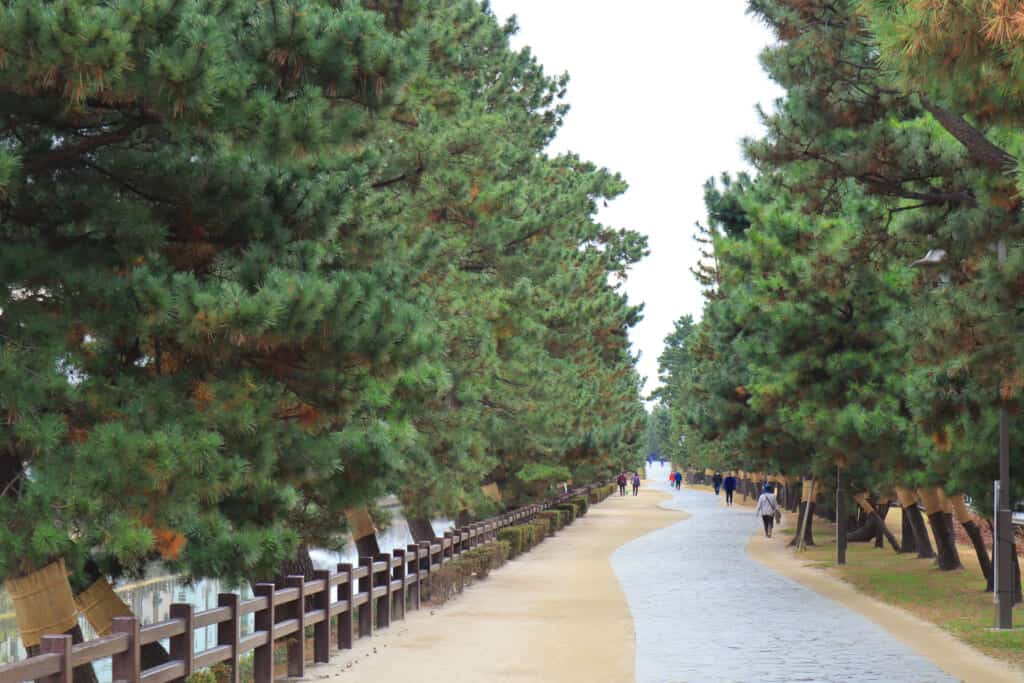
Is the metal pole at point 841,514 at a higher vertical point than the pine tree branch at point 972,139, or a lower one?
lower

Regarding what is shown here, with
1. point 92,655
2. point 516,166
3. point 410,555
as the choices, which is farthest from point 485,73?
point 92,655

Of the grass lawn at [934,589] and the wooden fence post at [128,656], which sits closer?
the wooden fence post at [128,656]

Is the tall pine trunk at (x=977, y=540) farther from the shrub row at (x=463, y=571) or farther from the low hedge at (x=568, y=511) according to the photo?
the low hedge at (x=568, y=511)

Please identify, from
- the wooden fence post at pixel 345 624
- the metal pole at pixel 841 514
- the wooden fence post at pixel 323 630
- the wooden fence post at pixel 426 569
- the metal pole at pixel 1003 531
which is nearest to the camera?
the wooden fence post at pixel 323 630

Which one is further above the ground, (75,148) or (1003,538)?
(75,148)

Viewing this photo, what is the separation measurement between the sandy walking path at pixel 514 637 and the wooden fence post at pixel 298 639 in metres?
0.23

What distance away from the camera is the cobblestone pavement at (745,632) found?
512 inches

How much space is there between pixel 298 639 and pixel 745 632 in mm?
6318

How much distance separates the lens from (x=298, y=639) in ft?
43.5

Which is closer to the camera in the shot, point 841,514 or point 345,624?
point 345,624

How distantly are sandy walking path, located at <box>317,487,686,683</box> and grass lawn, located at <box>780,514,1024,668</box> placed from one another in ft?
14.8

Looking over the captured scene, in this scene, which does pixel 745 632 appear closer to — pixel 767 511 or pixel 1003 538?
pixel 1003 538

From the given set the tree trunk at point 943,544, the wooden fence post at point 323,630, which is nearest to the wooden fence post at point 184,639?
the wooden fence post at point 323,630

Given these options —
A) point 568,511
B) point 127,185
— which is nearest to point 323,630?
point 127,185
